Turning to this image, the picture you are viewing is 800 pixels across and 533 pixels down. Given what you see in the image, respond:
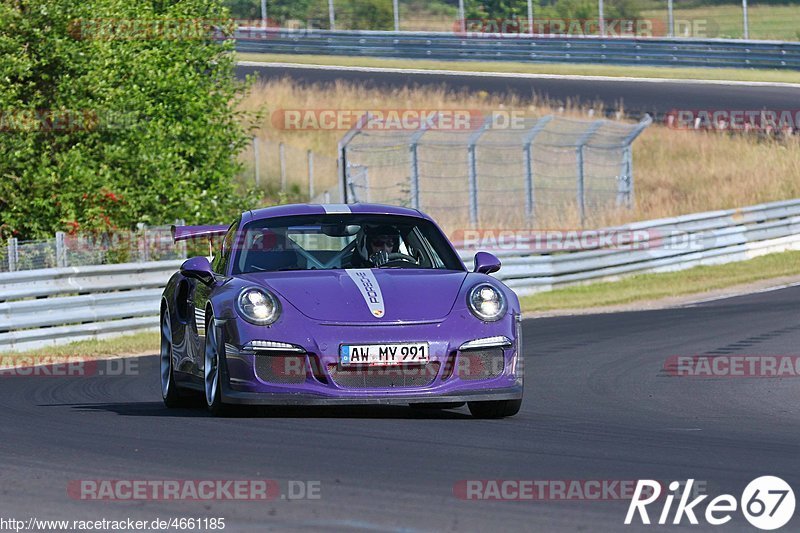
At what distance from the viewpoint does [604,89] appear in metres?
41.7

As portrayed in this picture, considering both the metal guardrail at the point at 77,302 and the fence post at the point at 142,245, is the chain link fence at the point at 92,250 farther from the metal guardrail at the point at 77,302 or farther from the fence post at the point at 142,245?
the metal guardrail at the point at 77,302

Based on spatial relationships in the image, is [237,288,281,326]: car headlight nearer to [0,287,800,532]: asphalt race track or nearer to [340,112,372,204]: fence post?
[0,287,800,532]: asphalt race track

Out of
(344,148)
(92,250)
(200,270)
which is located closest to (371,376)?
(200,270)

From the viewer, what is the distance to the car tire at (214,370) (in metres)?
8.95

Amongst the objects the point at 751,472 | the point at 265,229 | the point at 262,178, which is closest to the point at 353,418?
the point at 265,229

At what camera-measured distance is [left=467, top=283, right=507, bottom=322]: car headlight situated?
8.89 meters

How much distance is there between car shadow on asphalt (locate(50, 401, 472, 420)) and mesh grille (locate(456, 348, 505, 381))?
492mm

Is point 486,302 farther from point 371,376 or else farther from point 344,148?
point 344,148

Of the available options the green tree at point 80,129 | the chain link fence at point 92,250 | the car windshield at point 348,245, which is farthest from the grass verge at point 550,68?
the car windshield at point 348,245

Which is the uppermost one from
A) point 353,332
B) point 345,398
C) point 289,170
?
point 353,332

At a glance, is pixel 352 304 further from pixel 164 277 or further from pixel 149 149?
pixel 149 149

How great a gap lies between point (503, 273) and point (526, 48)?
75.6 ft

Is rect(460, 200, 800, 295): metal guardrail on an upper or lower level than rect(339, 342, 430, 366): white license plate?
lower

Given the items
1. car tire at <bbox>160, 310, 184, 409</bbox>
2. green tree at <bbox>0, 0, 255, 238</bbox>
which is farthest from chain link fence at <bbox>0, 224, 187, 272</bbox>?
car tire at <bbox>160, 310, 184, 409</bbox>
